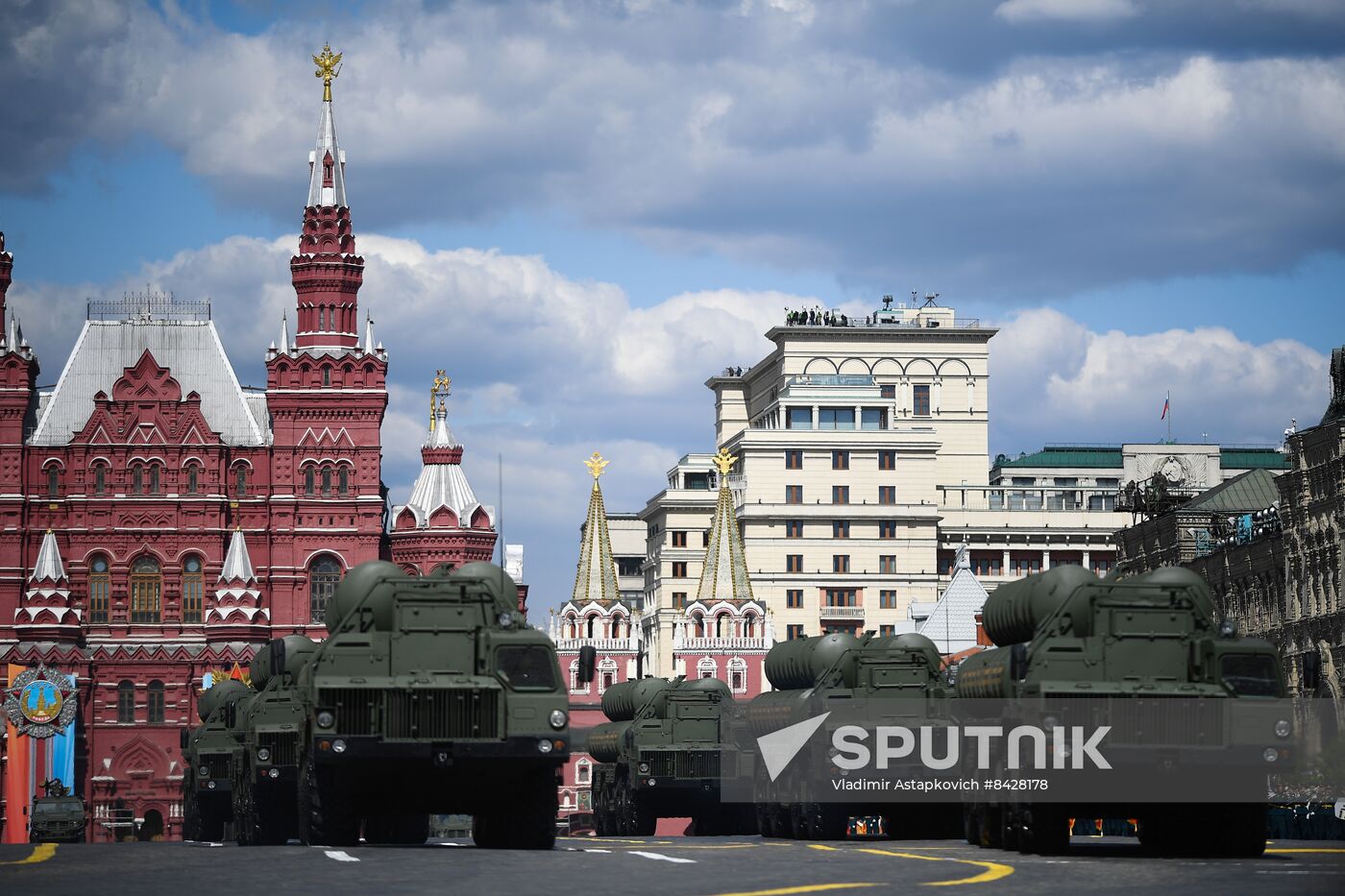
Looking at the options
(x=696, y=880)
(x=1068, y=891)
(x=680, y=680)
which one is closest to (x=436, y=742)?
(x=696, y=880)

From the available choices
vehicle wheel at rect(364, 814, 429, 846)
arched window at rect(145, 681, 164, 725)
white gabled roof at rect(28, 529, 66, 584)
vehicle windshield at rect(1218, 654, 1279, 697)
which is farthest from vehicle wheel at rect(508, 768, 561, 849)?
white gabled roof at rect(28, 529, 66, 584)

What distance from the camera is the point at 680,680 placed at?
61000 mm

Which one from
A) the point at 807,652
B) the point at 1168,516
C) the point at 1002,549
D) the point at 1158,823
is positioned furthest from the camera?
the point at 1002,549

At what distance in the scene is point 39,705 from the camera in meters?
95.9

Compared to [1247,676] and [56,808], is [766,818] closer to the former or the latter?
[1247,676]

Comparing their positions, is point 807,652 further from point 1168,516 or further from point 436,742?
point 1168,516

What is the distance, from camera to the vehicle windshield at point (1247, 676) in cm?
3127

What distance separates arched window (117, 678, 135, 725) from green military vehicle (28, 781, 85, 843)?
33742 millimetres

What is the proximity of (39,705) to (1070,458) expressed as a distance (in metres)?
101

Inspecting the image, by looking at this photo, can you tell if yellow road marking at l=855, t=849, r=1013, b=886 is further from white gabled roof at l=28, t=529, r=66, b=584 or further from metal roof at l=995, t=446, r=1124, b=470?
metal roof at l=995, t=446, r=1124, b=470

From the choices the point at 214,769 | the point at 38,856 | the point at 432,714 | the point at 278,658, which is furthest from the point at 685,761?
the point at 38,856

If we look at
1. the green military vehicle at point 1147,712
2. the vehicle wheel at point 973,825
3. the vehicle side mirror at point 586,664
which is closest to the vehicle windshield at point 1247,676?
the green military vehicle at point 1147,712

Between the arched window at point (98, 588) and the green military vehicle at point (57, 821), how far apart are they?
36.5 m

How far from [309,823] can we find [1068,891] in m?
13.5
